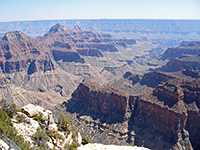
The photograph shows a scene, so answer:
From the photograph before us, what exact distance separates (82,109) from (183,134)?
155ft

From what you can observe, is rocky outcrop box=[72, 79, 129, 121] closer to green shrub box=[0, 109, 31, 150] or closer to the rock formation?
the rock formation

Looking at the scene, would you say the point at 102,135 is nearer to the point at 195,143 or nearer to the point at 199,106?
the point at 195,143

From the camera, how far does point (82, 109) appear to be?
94625 mm

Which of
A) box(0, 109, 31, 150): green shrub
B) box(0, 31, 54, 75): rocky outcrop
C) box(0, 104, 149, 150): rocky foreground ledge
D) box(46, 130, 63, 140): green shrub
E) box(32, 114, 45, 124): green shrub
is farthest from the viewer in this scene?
box(0, 31, 54, 75): rocky outcrop

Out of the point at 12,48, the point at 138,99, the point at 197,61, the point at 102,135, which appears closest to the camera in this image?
the point at 102,135

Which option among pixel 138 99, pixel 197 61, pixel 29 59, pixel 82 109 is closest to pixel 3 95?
pixel 29 59

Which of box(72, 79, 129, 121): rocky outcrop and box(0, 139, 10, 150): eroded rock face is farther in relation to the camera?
box(72, 79, 129, 121): rocky outcrop

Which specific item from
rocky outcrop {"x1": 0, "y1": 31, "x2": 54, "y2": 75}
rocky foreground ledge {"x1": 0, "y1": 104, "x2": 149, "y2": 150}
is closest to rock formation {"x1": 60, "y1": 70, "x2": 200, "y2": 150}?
rocky foreground ledge {"x1": 0, "y1": 104, "x2": 149, "y2": 150}

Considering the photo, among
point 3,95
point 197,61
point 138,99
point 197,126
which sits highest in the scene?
point 197,61

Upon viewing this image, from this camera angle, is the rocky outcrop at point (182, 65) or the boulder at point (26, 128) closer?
the boulder at point (26, 128)

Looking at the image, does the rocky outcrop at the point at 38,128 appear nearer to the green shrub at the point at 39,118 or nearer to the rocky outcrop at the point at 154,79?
the green shrub at the point at 39,118

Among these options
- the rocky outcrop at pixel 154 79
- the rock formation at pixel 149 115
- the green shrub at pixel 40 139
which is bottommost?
the rock formation at pixel 149 115

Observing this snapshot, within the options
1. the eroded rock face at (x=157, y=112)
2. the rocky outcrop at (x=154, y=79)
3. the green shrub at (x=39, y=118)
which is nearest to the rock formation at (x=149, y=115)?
the eroded rock face at (x=157, y=112)

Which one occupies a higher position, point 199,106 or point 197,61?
point 197,61
